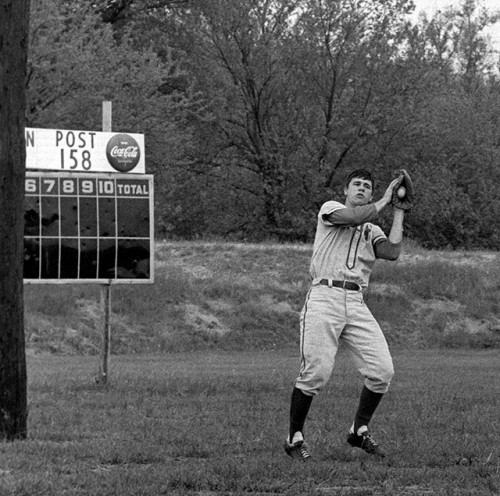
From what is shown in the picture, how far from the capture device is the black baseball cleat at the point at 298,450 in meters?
9.05

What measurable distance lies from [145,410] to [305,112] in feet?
113

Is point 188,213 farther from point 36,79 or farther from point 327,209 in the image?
point 327,209

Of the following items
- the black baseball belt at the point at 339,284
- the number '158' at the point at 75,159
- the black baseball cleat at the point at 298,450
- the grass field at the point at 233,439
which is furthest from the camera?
the number '158' at the point at 75,159

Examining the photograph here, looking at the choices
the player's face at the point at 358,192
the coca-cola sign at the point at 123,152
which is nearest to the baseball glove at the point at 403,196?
the player's face at the point at 358,192

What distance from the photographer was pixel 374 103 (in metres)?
45.9

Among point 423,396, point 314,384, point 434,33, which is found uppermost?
point 434,33

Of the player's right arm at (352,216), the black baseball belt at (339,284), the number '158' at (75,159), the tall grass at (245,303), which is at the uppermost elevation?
the number '158' at (75,159)

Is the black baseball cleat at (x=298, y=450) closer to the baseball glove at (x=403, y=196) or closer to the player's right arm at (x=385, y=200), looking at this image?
the player's right arm at (x=385, y=200)

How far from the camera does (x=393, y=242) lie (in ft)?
31.2

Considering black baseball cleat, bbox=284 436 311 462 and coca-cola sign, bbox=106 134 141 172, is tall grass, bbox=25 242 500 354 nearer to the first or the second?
coca-cola sign, bbox=106 134 141 172

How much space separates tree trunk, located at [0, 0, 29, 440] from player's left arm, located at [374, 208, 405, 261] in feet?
9.23

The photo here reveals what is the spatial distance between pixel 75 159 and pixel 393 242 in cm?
640

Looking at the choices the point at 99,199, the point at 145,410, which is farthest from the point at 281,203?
the point at 145,410

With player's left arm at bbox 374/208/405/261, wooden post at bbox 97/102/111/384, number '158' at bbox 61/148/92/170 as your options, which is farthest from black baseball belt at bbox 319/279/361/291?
wooden post at bbox 97/102/111/384
